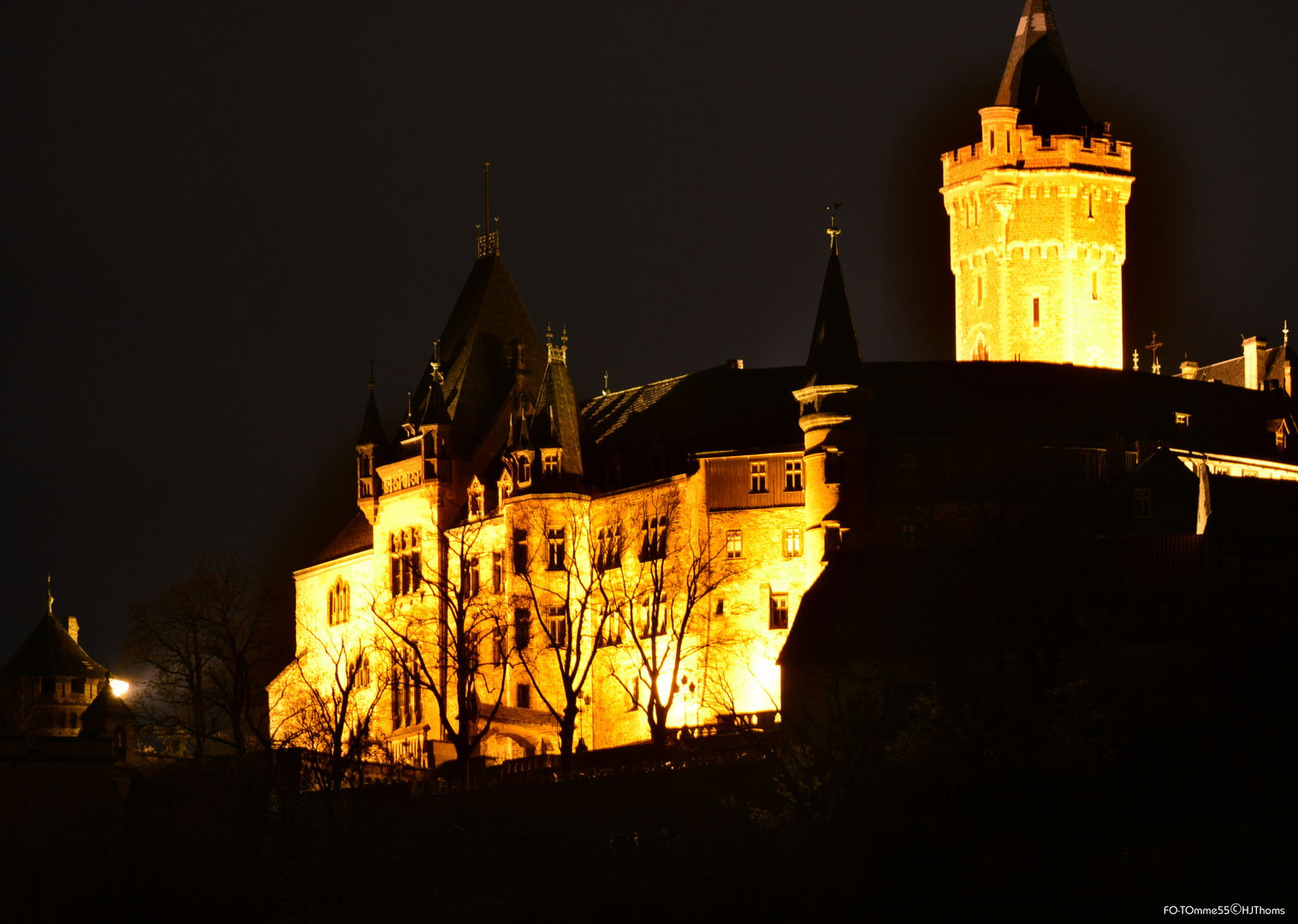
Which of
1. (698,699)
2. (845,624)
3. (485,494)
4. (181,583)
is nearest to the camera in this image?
(845,624)

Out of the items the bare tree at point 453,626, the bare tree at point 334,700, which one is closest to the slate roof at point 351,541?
the bare tree at point 334,700

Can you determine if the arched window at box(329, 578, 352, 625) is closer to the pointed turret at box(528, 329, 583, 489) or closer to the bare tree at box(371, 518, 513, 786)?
the bare tree at box(371, 518, 513, 786)

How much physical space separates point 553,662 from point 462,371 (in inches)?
511

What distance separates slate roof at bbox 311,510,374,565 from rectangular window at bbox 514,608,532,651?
1226 cm

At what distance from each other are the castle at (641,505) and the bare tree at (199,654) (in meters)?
2.71

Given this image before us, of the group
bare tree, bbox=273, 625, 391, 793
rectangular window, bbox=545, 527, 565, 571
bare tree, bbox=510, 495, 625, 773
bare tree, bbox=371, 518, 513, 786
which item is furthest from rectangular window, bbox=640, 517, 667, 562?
bare tree, bbox=273, 625, 391, 793

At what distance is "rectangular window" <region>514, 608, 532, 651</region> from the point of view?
7844 centimetres

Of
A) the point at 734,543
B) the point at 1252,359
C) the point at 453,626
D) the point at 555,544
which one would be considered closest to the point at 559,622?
the point at 555,544

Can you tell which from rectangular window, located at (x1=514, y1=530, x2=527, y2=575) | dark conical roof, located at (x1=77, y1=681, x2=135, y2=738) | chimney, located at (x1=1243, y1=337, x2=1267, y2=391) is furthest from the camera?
chimney, located at (x1=1243, y1=337, x2=1267, y2=391)

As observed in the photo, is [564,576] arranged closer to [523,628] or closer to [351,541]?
[523,628]

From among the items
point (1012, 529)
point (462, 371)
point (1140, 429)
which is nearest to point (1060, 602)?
point (1012, 529)

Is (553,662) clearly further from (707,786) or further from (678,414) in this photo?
(707,786)

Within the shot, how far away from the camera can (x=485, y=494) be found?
83312 millimetres

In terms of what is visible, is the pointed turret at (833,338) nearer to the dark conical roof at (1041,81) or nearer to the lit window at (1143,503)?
the lit window at (1143,503)
